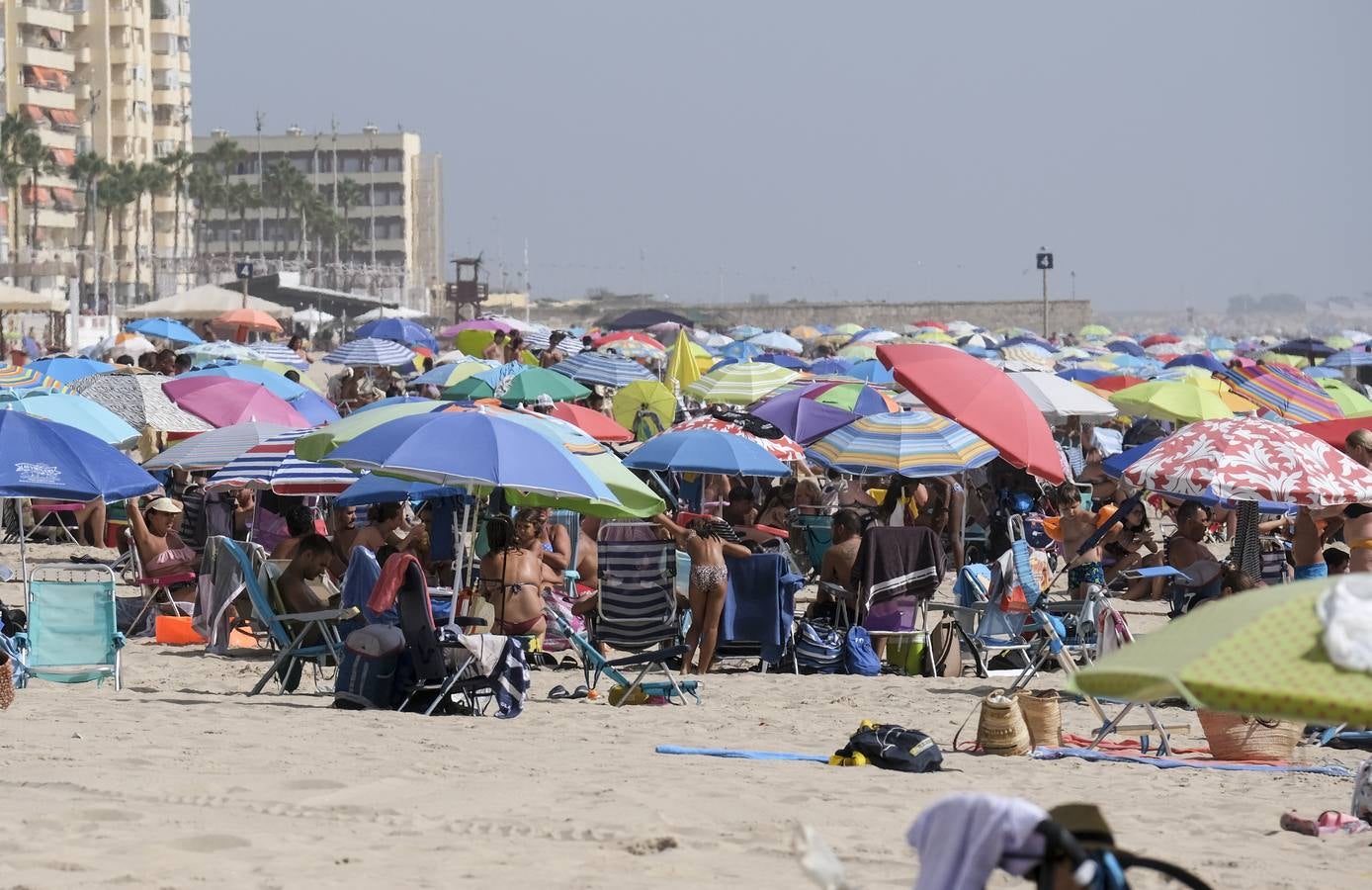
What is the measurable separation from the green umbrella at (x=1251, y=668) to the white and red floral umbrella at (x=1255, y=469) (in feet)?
21.1

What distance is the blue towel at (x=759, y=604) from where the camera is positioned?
398 inches

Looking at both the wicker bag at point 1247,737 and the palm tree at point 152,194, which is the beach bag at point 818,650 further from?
the palm tree at point 152,194

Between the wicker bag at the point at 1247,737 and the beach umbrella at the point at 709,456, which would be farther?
the beach umbrella at the point at 709,456

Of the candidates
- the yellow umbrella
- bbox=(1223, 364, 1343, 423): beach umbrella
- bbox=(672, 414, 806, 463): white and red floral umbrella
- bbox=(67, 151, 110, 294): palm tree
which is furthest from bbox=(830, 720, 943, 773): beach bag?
bbox=(67, 151, 110, 294): palm tree

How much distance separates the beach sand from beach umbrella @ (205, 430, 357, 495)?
2254 mm

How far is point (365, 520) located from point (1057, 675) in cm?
503

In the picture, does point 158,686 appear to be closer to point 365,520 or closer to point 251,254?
point 365,520

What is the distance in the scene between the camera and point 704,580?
9.94 metres

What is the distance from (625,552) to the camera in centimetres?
959

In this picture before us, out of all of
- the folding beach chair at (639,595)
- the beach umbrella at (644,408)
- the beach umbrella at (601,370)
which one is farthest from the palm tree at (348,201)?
the folding beach chair at (639,595)

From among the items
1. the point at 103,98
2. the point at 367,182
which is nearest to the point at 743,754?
the point at 103,98

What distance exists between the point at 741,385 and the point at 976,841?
1609 cm

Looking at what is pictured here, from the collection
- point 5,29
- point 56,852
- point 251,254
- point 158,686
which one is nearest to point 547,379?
point 158,686

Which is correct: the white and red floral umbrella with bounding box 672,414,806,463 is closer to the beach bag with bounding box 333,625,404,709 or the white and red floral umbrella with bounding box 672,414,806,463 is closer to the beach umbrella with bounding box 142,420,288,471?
the beach umbrella with bounding box 142,420,288,471
